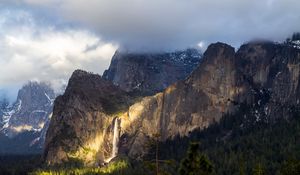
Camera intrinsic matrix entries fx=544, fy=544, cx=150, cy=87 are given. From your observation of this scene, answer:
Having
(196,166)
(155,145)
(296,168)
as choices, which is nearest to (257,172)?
(296,168)

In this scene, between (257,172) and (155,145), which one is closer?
(155,145)

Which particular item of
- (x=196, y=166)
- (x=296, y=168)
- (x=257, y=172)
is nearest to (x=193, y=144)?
(x=196, y=166)

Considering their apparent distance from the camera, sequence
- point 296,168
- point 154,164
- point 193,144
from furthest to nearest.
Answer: point 296,168 < point 193,144 < point 154,164

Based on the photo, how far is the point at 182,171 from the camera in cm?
7462

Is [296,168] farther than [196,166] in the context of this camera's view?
Yes

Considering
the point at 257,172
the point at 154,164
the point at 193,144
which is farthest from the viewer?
the point at 257,172

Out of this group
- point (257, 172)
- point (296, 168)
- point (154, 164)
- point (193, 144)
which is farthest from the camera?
point (296, 168)

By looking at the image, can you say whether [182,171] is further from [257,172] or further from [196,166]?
[257,172]

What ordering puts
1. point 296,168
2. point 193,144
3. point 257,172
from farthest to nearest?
point 296,168 < point 257,172 < point 193,144

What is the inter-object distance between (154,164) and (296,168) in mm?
66981

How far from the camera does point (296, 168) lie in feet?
395

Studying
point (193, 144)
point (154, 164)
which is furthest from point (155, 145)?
point (193, 144)

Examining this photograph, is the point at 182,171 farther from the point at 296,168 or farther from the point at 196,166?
the point at 296,168

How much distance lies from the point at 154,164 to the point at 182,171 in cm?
1345
